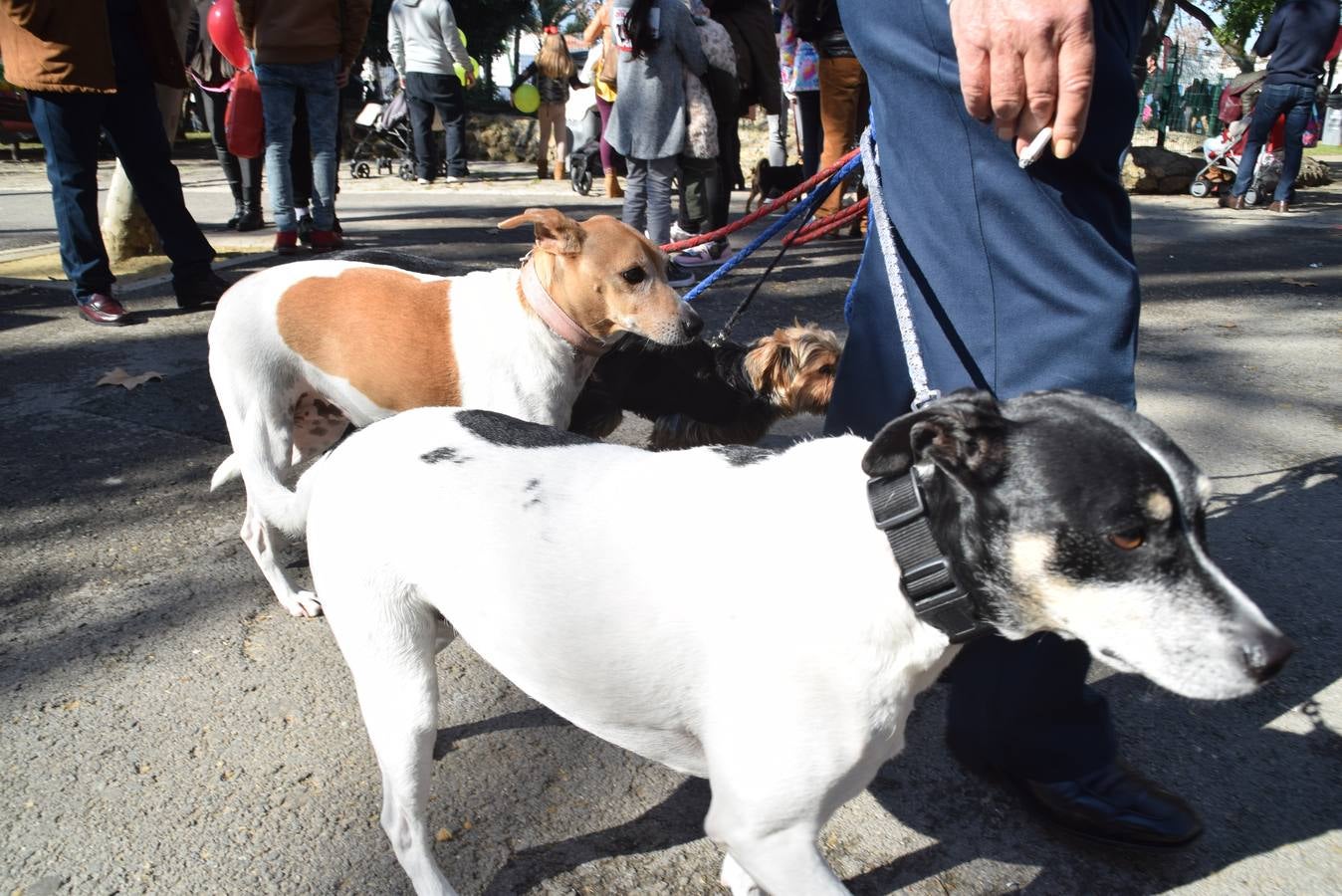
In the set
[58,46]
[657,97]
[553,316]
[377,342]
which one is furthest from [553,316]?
[657,97]

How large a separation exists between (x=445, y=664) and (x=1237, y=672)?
2051 mm

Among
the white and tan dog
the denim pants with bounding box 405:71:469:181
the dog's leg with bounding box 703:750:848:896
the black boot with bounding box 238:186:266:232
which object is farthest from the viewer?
the denim pants with bounding box 405:71:469:181

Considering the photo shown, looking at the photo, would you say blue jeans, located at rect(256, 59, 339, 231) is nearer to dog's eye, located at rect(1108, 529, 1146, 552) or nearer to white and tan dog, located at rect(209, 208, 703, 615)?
white and tan dog, located at rect(209, 208, 703, 615)

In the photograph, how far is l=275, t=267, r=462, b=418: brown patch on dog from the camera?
10.3ft

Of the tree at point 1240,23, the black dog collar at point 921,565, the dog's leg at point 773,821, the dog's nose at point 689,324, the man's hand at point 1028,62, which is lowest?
the dog's leg at point 773,821

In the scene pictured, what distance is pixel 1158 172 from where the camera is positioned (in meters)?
13.3

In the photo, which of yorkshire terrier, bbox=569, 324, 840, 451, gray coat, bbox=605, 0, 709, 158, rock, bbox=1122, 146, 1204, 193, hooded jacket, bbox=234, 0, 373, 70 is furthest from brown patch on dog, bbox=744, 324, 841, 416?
rock, bbox=1122, 146, 1204, 193

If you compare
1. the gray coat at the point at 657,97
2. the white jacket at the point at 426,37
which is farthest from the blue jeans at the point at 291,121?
Answer: the white jacket at the point at 426,37

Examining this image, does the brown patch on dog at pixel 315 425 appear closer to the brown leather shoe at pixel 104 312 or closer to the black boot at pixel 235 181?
the brown leather shoe at pixel 104 312

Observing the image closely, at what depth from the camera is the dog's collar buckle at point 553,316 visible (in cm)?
319

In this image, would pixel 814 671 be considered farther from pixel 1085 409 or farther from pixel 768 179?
pixel 768 179

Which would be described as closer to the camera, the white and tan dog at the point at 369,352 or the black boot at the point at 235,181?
the white and tan dog at the point at 369,352

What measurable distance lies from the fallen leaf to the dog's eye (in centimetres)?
474

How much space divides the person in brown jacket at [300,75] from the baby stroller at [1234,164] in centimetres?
1017
